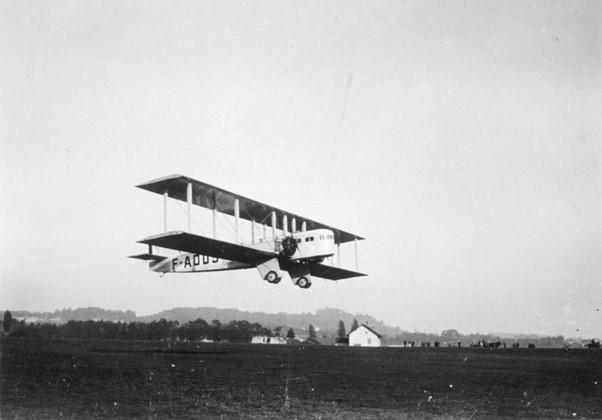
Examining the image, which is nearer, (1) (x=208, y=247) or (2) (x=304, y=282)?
(1) (x=208, y=247)

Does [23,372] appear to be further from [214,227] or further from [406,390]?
[406,390]

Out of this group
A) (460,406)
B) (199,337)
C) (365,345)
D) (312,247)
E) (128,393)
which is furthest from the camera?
(199,337)

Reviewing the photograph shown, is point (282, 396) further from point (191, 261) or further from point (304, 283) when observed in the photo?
point (191, 261)

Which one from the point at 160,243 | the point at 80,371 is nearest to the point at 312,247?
the point at 160,243

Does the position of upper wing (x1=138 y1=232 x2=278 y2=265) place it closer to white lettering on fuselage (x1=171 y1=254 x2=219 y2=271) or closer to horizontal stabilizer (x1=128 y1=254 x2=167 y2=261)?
white lettering on fuselage (x1=171 y1=254 x2=219 y2=271)

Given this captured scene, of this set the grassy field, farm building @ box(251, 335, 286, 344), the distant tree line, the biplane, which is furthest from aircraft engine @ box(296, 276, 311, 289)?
the distant tree line

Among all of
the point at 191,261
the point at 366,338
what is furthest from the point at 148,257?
the point at 366,338
